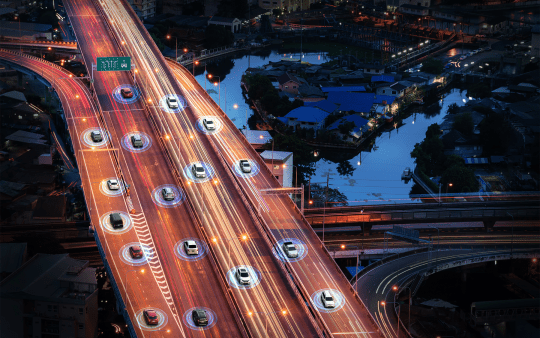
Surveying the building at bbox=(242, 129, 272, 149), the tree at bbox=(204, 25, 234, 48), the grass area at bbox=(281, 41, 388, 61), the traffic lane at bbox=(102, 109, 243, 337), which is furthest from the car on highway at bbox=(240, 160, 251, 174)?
the grass area at bbox=(281, 41, 388, 61)

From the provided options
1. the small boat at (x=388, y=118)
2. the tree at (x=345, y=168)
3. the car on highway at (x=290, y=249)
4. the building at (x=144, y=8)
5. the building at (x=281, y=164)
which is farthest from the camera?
the building at (x=144, y=8)

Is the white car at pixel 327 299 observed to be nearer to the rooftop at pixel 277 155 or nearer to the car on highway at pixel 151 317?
the car on highway at pixel 151 317

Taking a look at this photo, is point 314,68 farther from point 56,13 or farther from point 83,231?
point 83,231

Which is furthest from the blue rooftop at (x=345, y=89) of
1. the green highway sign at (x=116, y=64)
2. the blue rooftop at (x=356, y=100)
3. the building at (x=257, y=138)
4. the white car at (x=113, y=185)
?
the white car at (x=113, y=185)

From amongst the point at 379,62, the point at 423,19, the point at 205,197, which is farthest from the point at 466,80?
the point at 205,197

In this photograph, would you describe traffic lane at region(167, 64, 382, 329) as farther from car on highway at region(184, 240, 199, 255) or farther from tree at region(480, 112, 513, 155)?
tree at region(480, 112, 513, 155)
